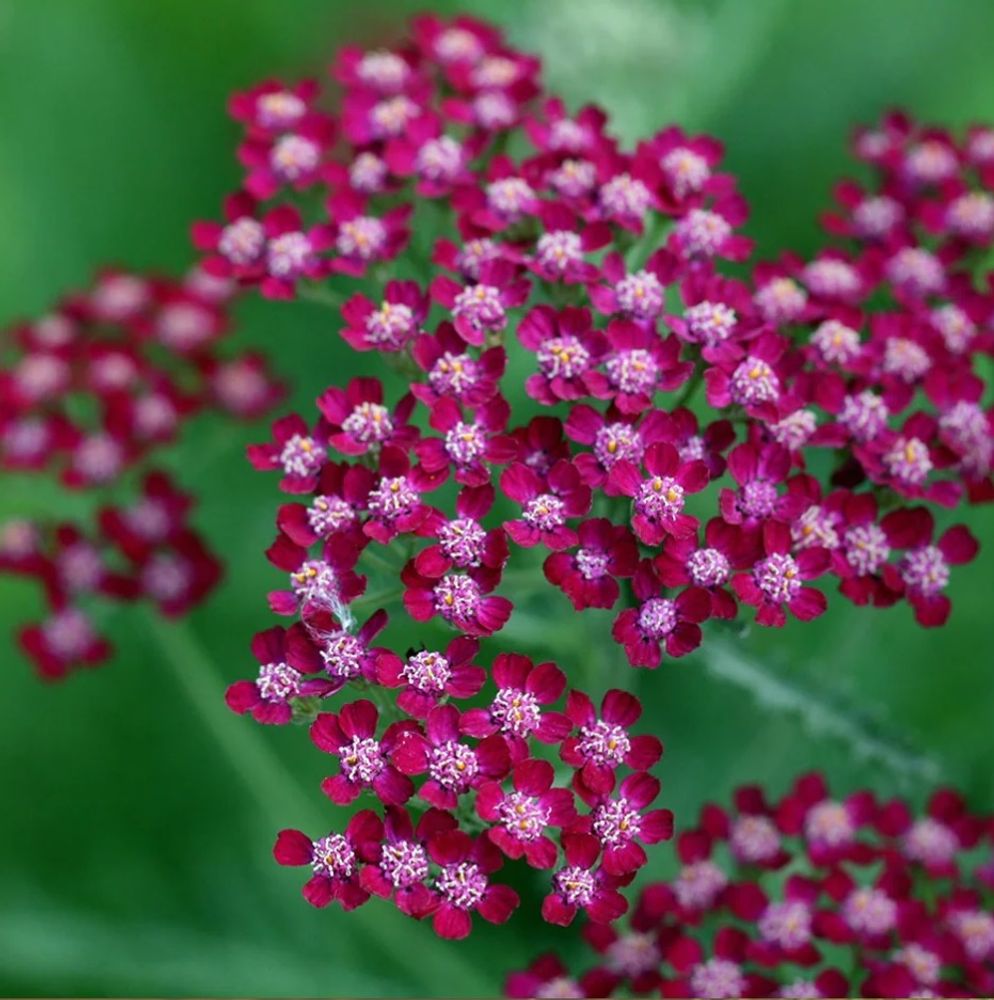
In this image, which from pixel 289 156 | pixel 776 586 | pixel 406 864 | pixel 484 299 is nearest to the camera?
pixel 406 864

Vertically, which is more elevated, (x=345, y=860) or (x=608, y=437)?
(x=608, y=437)

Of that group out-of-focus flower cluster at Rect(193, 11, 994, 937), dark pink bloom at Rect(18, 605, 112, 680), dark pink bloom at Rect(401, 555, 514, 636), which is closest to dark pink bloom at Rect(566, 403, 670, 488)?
out-of-focus flower cluster at Rect(193, 11, 994, 937)

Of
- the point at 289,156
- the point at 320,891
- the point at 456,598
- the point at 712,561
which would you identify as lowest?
the point at 320,891

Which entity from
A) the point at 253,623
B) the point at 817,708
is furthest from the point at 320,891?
the point at 253,623

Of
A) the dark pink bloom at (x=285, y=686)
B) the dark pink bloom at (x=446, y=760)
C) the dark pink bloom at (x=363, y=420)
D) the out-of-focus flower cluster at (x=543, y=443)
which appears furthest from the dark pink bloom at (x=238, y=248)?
the dark pink bloom at (x=446, y=760)

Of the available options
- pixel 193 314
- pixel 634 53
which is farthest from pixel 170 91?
pixel 634 53

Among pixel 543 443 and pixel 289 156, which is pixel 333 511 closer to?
pixel 543 443

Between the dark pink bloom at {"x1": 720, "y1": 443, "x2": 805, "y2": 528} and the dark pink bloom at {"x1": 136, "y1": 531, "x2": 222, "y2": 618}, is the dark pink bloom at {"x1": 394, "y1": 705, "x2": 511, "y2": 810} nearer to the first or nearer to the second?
the dark pink bloom at {"x1": 720, "y1": 443, "x2": 805, "y2": 528}

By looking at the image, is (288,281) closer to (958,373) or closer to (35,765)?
(958,373)

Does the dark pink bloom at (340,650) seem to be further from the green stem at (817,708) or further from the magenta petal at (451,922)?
the green stem at (817,708)
